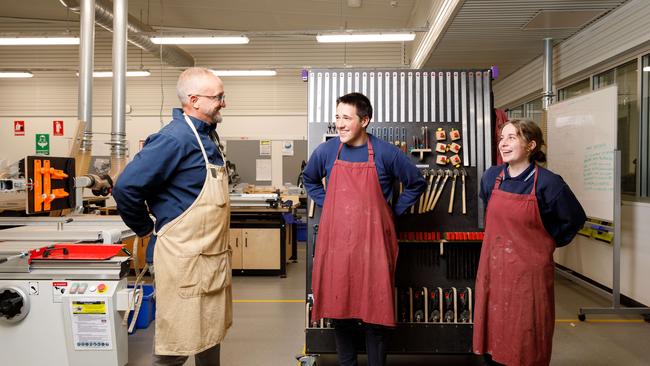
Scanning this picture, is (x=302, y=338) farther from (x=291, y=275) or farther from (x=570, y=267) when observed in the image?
(x=570, y=267)

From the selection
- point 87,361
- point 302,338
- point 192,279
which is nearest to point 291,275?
point 302,338

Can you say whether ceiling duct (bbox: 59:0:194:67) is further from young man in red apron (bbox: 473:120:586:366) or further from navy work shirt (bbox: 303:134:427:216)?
young man in red apron (bbox: 473:120:586:366)

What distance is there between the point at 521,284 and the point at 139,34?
6646mm

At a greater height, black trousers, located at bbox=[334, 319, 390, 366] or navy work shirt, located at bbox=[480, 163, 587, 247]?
navy work shirt, located at bbox=[480, 163, 587, 247]

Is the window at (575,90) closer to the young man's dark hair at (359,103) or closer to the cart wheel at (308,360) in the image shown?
the young man's dark hair at (359,103)

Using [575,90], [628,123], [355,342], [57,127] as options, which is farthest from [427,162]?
[57,127]

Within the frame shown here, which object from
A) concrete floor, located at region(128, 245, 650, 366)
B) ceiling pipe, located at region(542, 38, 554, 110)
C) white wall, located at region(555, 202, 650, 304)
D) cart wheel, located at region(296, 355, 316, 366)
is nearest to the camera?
cart wheel, located at region(296, 355, 316, 366)

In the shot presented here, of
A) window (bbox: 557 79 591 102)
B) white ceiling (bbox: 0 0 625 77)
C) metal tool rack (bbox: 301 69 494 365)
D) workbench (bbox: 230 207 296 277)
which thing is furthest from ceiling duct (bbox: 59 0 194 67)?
window (bbox: 557 79 591 102)

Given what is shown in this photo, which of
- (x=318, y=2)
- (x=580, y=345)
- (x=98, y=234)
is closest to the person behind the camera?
(x=98, y=234)

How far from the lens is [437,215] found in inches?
113

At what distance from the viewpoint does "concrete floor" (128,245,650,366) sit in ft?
10.2

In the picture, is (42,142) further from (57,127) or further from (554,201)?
(554,201)

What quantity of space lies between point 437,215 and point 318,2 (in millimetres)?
5991

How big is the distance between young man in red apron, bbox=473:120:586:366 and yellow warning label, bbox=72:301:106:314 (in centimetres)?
183
